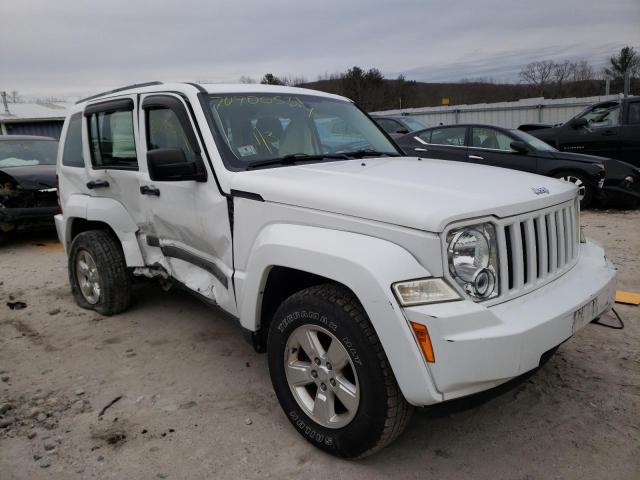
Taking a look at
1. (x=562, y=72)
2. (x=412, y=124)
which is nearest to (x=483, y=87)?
(x=562, y=72)

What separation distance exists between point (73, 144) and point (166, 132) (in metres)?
1.66

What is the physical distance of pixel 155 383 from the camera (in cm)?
339

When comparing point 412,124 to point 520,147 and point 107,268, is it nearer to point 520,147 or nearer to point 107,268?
point 520,147

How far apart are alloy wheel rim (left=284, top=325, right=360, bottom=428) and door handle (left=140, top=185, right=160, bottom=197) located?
1.62 m

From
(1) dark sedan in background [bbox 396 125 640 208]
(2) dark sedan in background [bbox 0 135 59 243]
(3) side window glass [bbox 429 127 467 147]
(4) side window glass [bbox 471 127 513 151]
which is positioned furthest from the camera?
(3) side window glass [bbox 429 127 467 147]

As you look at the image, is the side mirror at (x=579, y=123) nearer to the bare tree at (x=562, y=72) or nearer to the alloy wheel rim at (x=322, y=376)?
the alloy wheel rim at (x=322, y=376)

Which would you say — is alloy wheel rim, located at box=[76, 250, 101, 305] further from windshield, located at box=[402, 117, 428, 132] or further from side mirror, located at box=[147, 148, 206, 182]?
windshield, located at box=[402, 117, 428, 132]

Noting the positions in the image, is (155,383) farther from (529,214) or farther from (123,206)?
(529,214)

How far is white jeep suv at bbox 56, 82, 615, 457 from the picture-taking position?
2.07 metres

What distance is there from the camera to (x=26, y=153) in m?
8.52

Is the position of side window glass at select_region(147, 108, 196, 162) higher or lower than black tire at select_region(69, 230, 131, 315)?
higher

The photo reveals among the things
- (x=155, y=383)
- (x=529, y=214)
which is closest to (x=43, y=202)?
(x=155, y=383)

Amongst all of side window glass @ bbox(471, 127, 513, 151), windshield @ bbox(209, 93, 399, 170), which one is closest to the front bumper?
windshield @ bbox(209, 93, 399, 170)

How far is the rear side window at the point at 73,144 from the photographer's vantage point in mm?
4570
